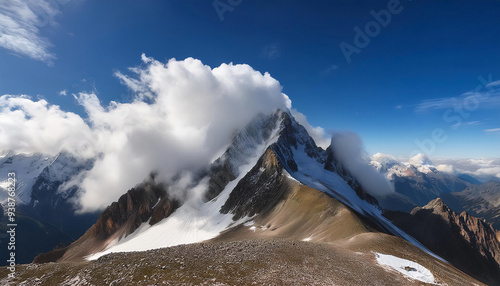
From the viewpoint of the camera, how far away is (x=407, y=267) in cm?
4197

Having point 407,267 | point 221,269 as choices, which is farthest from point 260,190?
point 221,269

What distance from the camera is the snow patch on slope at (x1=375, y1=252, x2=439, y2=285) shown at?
38819 mm

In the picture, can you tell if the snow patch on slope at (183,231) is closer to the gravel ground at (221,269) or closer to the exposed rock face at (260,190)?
the exposed rock face at (260,190)

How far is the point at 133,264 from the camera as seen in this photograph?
36.6 m

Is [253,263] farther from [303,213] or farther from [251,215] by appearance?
[251,215]

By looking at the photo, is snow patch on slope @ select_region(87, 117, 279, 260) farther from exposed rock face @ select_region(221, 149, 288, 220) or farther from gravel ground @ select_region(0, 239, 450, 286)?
gravel ground @ select_region(0, 239, 450, 286)

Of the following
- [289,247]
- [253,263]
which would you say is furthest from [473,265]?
[253,263]

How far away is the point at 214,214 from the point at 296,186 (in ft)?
257

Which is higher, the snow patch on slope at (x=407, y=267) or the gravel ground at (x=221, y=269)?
the gravel ground at (x=221, y=269)

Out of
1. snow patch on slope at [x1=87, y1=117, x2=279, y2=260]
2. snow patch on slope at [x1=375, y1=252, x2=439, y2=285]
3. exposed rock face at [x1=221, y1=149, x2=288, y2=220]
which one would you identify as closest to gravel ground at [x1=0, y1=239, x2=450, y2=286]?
snow patch on slope at [x1=375, y1=252, x2=439, y2=285]

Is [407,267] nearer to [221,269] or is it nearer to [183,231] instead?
[221,269]

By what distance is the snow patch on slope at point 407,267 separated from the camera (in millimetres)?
38819

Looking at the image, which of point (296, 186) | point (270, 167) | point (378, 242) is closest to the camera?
point (378, 242)

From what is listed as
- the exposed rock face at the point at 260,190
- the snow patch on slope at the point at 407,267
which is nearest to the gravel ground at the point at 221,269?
the snow patch on slope at the point at 407,267
